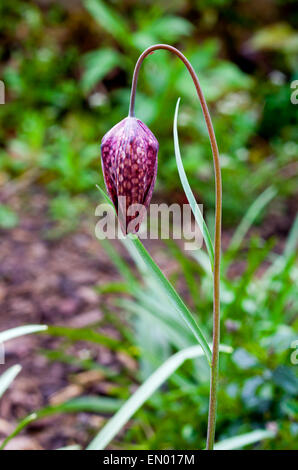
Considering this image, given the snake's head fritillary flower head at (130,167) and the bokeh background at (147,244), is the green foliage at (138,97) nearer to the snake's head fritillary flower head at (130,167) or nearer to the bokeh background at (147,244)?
the bokeh background at (147,244)

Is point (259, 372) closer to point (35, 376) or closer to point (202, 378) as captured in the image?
point (202, 378)

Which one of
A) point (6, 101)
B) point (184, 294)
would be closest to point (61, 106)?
point (6, 101)

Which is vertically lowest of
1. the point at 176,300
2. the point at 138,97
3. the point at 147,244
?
the point at 176,300

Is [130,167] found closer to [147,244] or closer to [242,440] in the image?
[242,440]

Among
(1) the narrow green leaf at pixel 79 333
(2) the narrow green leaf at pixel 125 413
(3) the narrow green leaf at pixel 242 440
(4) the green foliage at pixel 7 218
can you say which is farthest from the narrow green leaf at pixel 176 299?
(4) the green foliage at pixel 7 218

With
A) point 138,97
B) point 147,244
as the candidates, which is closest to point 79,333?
point 147,244

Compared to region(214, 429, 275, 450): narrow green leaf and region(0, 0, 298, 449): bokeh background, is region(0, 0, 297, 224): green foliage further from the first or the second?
region(214, 429, 275, 450): narrow green leaf

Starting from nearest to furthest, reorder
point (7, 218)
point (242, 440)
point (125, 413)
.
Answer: point (125, 413), point (242, 440), point (7, 218)
